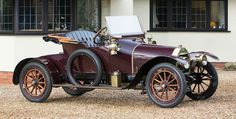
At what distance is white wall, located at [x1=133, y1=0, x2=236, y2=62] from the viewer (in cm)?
1842

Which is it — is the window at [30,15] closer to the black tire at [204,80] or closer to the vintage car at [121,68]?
the vintage car at [121,68]

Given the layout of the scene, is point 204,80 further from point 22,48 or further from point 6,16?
point 6,16

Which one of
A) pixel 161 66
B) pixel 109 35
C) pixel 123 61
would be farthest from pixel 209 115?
pixel 109 35

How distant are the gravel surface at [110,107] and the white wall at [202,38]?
682 cm

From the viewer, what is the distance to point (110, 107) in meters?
9.48

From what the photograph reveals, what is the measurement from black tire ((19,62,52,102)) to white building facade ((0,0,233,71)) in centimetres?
504

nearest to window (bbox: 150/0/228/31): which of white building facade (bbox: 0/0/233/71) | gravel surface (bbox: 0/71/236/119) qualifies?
white building facade (bbox: 0/0/233/71)

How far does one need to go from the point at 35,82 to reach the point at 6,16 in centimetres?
586

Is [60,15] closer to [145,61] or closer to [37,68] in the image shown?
[37,68]

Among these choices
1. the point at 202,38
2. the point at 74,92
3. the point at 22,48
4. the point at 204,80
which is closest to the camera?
the point at 204,80

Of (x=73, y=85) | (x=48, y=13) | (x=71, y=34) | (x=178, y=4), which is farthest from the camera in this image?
(x=178, y=4)

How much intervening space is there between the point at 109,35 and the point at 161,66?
1.43 meters

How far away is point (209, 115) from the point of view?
27.7 feet

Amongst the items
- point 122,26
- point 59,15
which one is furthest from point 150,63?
point 59,15
